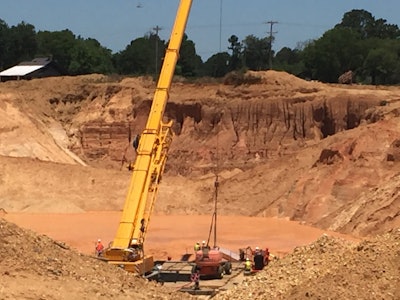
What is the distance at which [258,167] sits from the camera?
177 ft

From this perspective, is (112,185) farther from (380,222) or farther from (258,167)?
(380,222)

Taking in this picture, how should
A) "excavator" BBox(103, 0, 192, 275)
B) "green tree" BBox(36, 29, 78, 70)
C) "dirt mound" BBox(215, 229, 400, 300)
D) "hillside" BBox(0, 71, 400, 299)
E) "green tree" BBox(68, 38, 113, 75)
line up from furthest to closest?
"green tree" BBox(36, 29, 78, 70)
"green tree" BBox(68, 38, 113, 75)
"excavator" BBox(103, 0, 192, 275)
"hillside" BBox(0, 71, 400, 299)
"dirt mound" BBox(215, 229, 400, 300)

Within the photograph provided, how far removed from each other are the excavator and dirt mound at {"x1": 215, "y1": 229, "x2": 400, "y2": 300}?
5548mm

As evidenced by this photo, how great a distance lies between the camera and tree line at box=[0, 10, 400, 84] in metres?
87.8

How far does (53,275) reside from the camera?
47.5 feet

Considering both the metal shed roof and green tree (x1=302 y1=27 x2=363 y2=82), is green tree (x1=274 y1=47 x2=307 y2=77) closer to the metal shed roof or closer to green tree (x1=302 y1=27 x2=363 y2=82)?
green tree (x1=302 y1=27 x2=363 y2=82)

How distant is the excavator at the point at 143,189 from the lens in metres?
22.0

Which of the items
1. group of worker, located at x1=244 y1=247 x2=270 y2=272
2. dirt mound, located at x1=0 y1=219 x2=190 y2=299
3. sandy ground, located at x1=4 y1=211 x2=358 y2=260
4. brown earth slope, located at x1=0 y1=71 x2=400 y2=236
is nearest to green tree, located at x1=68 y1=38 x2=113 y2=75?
brown earth slope, located at x1=0 y1=71 x2=400 y2=236

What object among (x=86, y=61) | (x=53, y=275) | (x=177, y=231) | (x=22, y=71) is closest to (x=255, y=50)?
(x=86, y=61)

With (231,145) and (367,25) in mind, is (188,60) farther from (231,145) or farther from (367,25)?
(231,145)

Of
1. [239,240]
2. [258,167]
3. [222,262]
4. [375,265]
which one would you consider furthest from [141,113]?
→ [375,265]

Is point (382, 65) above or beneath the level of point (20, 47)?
beneath

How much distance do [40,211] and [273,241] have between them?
15660 millimetres

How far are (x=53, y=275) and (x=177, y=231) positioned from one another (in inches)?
1068
